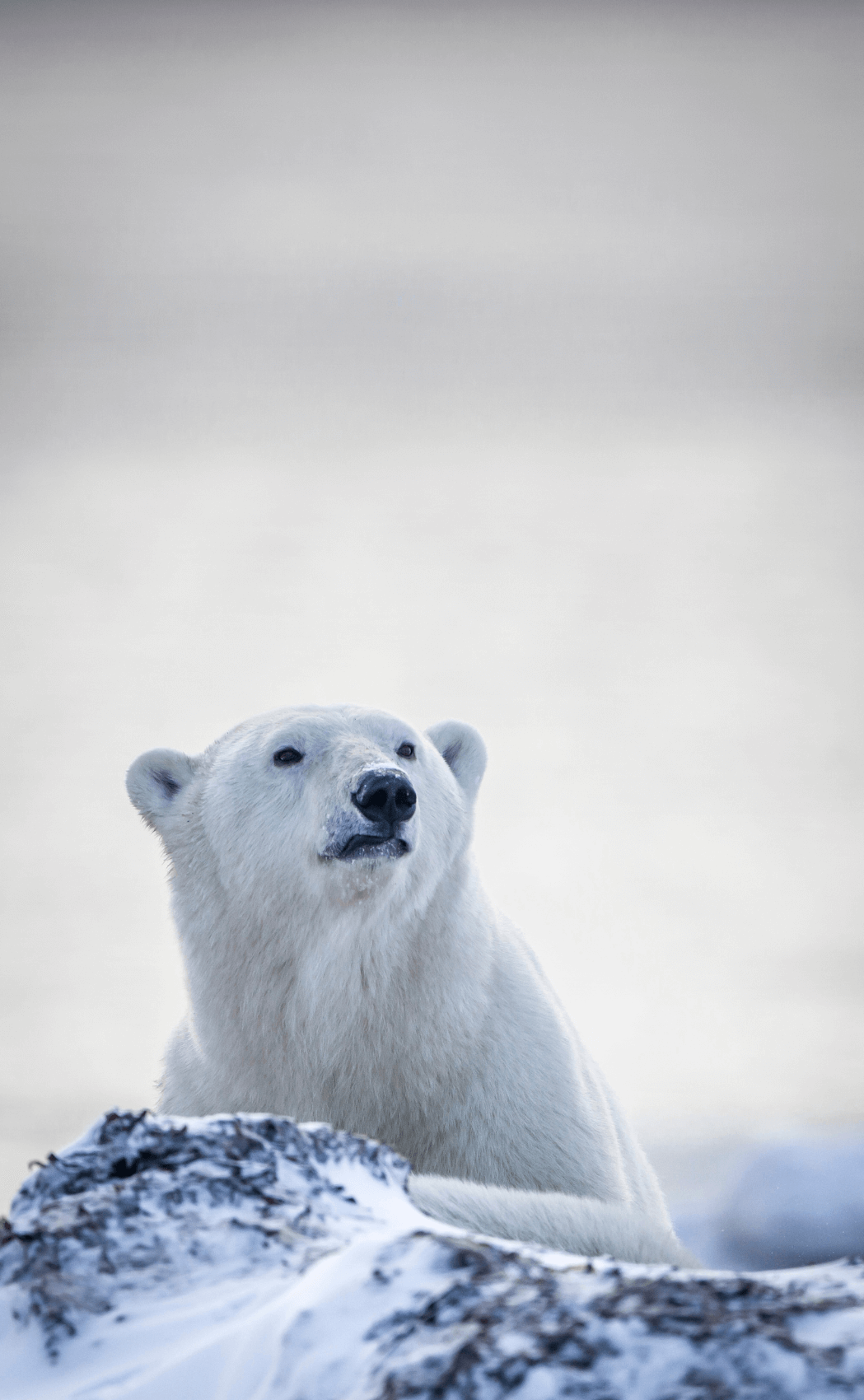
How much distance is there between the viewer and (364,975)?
4383mm

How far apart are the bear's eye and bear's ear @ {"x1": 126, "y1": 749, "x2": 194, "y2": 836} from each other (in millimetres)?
617

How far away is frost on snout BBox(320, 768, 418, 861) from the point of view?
3.94 metres

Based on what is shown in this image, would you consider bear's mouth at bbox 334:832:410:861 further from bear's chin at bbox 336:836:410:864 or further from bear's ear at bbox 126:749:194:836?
bear's ear at bbox 126:749:194:836

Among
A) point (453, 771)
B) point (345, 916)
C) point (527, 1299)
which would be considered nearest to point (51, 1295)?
point (527, 1299)

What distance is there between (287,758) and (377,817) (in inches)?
24.0

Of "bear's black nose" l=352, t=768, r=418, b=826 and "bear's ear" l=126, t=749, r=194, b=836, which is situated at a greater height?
"bear's ear" l=126, t=749, r=194, b=836

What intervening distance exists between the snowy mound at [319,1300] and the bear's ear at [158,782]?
286cm

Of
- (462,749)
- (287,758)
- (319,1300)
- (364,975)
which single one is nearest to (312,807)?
(287,758)

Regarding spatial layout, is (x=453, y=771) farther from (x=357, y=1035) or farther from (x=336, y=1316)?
(x=336, y=1316)

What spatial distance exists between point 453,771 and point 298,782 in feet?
2.99

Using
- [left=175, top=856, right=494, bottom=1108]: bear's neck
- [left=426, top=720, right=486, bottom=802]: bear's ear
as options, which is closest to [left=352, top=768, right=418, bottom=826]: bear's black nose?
[left=175, top=856, right=494, bottom=1108]: bear's neck

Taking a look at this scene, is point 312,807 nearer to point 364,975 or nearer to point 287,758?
point 287,758

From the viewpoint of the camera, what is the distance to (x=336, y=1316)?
1617 millimetres

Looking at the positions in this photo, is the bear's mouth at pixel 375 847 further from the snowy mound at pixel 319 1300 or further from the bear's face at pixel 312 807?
the snowy mound at pixel 319 1300
